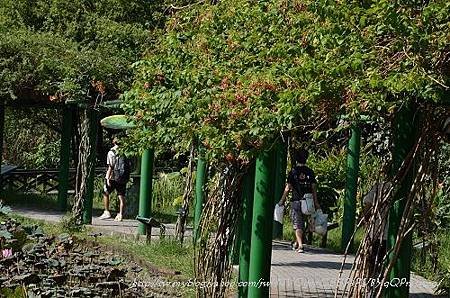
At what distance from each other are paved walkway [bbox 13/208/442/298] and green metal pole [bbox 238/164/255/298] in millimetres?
1512

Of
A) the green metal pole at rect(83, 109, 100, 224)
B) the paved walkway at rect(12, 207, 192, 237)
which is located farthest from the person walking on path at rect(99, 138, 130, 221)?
the green metal pole at rect(83, 109, 100, 224)

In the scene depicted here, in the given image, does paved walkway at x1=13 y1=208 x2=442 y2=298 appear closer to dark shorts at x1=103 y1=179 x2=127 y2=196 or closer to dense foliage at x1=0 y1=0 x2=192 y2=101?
dark shorts at x1=103 y1=179 x2=127 y2=196

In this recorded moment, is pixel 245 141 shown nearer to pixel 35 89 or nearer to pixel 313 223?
pixel 313 223

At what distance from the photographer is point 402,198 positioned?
550 cm

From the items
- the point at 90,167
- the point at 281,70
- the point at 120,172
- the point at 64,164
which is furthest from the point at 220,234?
the point at 64,164

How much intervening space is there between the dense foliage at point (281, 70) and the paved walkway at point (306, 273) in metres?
2.56

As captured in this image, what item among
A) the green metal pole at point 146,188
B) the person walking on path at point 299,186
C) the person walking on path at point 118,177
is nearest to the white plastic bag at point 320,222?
the person walking on path at point 299,186

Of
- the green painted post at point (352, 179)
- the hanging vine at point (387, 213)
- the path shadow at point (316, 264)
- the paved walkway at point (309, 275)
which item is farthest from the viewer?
the green painted post at point (352, 179)

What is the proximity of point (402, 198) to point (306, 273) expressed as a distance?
16.6 feet

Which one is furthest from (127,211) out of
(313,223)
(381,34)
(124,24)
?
(381,34)

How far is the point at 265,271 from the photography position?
21.8ft

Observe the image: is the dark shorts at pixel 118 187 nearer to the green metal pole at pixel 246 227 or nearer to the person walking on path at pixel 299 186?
the person walking on path at pixel 299 186

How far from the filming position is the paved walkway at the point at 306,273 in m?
9.21

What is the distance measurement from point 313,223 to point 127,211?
556 centimetres
